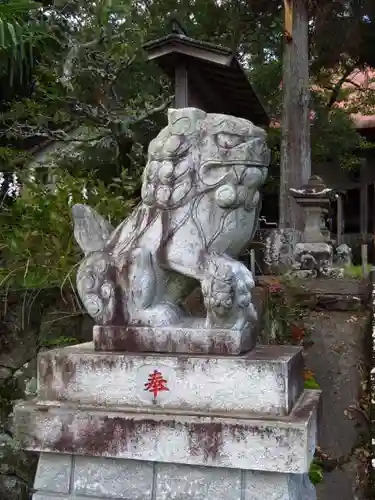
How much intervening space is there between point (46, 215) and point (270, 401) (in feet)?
10.1

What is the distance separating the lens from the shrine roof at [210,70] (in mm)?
6727

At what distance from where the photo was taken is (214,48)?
6664 millimetres

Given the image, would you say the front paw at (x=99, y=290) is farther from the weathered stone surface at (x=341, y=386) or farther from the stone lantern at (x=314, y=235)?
the stone lantern at (x=314, y=235)

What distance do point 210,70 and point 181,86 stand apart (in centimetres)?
52

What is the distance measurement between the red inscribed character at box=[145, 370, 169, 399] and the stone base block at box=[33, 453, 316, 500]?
29 cm

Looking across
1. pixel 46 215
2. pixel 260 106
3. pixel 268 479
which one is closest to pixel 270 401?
pixel 268 479

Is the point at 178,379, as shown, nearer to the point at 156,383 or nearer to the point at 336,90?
the point at 156,383

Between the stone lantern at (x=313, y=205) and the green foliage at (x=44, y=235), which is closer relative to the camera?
the green foliage at (x=44, y=235)

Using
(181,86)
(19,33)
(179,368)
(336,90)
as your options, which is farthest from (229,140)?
(336,90)

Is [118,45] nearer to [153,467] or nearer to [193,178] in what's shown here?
[193,178]

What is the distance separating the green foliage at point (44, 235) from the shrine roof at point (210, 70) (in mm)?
2438

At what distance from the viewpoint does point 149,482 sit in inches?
91.2

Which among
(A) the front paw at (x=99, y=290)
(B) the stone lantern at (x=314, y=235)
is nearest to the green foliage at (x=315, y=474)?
(A) the front paw at (x=99, y=290)

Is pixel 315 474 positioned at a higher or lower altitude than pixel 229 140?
lower
